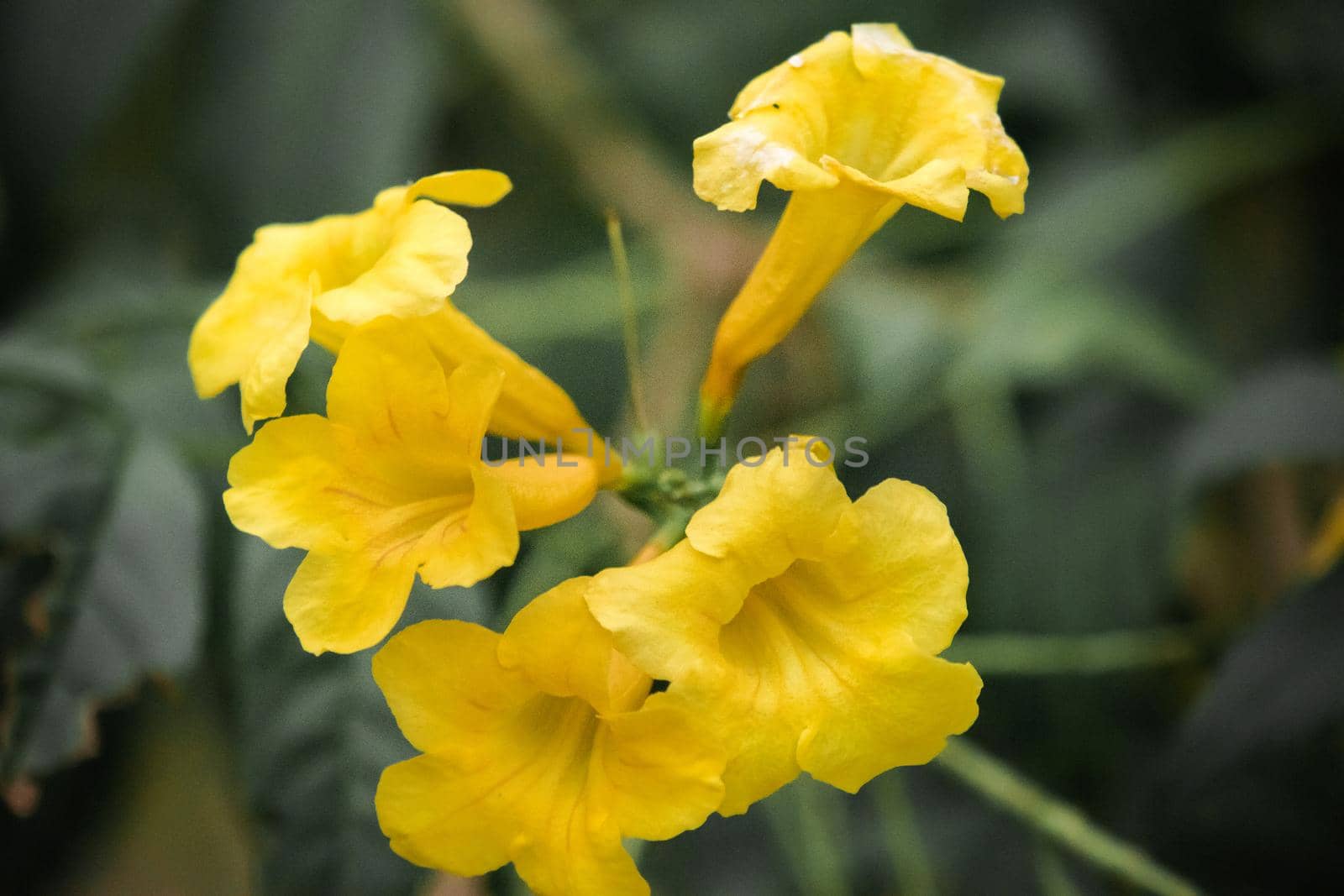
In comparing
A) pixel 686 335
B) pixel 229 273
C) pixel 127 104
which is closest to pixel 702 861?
pixel 686 335

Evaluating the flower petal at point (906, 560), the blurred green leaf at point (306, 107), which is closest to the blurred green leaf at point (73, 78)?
the blurred green leaf at point (306, 107)

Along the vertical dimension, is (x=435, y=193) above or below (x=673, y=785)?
above

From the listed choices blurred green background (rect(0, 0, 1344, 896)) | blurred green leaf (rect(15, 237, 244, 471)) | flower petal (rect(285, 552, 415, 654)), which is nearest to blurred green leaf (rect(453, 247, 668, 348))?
blurred green background (rect(0, 0, 1344, 896))

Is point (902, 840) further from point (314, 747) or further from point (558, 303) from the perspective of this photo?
point (558, 303)

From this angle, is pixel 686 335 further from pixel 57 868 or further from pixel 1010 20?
pixel 57 868

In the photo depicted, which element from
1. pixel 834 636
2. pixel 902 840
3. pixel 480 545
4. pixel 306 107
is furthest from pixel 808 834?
pixel 306 107

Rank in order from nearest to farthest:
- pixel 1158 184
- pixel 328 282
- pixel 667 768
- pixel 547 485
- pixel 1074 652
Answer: pixel 667 768 < pixel 547 485 < pixel 328 282 < pixel 1074 652 < pixel 1158 184
